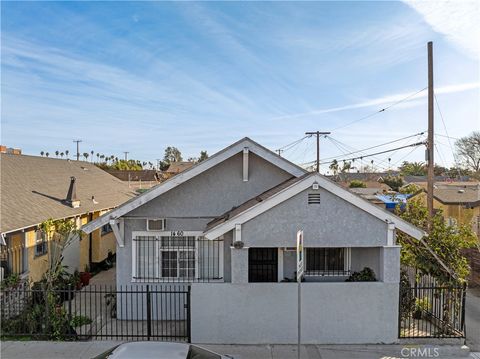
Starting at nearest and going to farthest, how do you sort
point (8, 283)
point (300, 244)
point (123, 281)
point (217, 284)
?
point (300, 244) < point (217, 284) < point (8, 283) < point (123, 281)

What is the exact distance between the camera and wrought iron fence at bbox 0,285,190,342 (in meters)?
8.77

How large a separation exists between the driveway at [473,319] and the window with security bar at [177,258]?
6330 mm

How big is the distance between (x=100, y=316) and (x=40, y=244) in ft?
12.7

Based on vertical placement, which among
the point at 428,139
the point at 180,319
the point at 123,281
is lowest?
the point at 180,319

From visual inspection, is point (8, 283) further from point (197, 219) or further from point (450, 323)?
point (450, 323)

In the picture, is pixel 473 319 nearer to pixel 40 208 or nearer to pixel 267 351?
pixel 267 351

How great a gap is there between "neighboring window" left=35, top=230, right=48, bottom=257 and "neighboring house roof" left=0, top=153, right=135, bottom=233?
0.69 metres

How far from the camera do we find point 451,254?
9.30 m

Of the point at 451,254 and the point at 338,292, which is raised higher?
the point at 451,254

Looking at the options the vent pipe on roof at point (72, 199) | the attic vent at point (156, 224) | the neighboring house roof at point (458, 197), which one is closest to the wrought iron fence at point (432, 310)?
the attic vent at point (156, 224)

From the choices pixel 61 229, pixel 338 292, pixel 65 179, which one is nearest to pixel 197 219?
pixel 61 229

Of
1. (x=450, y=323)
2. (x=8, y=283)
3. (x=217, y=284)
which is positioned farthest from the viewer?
(x=8, y=283)

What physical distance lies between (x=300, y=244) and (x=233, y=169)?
459 cm

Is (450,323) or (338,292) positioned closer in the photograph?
(338,292)
